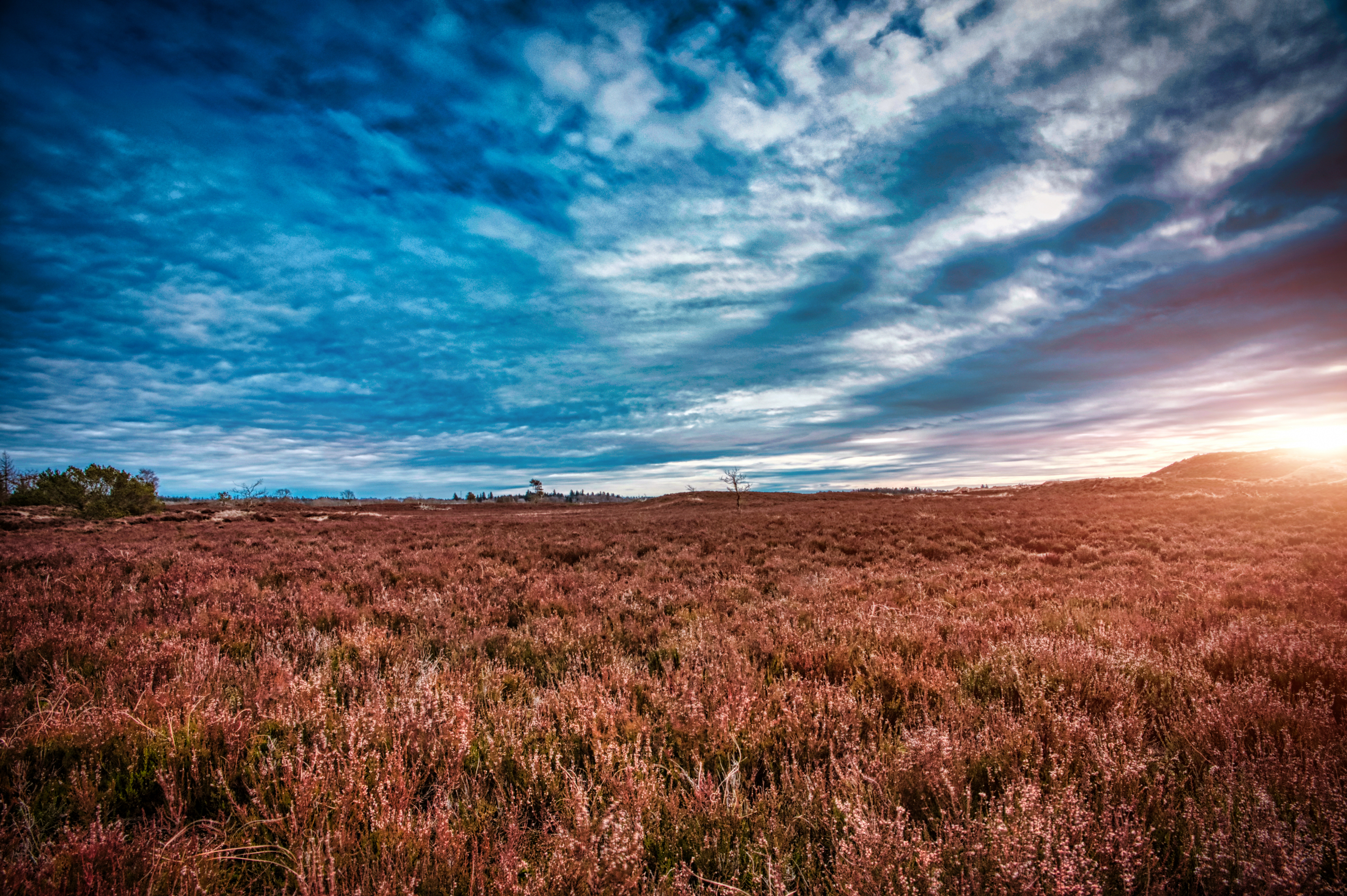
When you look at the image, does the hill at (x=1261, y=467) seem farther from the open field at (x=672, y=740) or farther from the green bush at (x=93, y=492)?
the green bush at (x=93, y=492)

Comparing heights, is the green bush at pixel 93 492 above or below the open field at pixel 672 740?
above

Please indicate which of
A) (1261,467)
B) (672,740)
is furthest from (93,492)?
(1261,467)

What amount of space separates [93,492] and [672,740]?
5456 centimetres

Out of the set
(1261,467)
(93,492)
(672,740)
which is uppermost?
(93,492)

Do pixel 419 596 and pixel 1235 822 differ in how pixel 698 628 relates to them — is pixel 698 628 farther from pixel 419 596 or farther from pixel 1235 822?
pixel 419 596

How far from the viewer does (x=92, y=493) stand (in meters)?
36.5

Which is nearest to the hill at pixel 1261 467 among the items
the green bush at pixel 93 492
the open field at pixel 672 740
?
the open field at pixel 672 740

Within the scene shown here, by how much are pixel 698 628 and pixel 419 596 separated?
16.7ft

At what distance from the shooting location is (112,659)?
4637mm

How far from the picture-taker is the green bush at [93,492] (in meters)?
35.9

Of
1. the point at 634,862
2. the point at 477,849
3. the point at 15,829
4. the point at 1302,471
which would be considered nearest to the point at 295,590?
the point at 15,829

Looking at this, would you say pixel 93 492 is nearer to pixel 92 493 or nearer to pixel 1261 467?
pixel 92 493

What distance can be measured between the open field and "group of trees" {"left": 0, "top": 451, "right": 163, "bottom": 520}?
41.6 meters

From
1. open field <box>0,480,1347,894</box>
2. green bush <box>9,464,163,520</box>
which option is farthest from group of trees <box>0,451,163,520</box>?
open field <box>0,480,1347,894</box>
